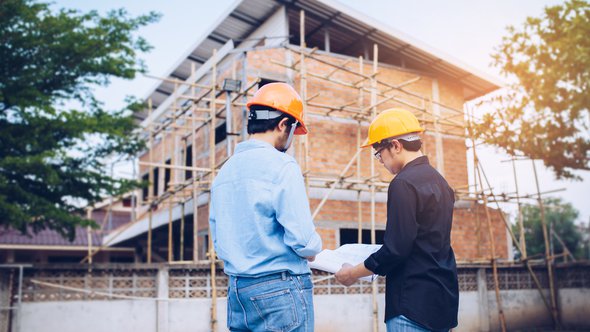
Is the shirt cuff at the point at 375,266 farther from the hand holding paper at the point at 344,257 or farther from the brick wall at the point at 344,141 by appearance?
the brick wall at the point at 344,141

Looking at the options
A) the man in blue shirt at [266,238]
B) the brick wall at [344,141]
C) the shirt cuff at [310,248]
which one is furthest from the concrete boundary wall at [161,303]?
the shirt cuff at [310,248]

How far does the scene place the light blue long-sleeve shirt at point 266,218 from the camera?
8.09 feet

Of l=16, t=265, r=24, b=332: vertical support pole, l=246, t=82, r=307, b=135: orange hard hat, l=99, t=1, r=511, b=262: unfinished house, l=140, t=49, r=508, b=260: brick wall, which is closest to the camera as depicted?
l=246, t=82, r=307, b=135: orange hard hat

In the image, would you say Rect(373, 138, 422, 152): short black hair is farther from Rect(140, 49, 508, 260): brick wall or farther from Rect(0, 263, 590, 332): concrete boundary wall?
Rect(140, 49, 508, 260): brick wall

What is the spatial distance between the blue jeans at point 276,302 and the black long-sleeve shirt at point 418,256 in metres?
0.52

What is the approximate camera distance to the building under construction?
875 centimetres

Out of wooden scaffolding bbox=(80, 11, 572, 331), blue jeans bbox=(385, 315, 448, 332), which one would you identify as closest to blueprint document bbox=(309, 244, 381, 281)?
blue jeans bbox=(385, 315, 448, 332)

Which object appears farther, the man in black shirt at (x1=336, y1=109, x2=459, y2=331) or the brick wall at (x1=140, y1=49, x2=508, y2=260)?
the brick wall at (x1=140, y1=49, x2=508, y2=260)

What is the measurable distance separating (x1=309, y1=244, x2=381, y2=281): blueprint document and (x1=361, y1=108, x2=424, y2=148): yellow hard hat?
0.61m

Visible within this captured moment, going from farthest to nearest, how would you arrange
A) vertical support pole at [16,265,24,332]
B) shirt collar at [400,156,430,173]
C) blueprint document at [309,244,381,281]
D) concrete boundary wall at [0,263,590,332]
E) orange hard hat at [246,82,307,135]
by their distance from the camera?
concrete boundary wall at [0,263,590,332], vertical support pole at [16,265,24,332], blueprint document at [309,244,381,281], shirt collar at [400,156,430,173], orange hard hat at [246,82,307,135]

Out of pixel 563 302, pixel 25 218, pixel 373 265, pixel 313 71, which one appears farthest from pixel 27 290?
pixel 563 302

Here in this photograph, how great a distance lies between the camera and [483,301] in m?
11.8

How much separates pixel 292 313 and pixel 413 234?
754mm

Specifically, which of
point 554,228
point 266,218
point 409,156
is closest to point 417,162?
A: point 409,156
